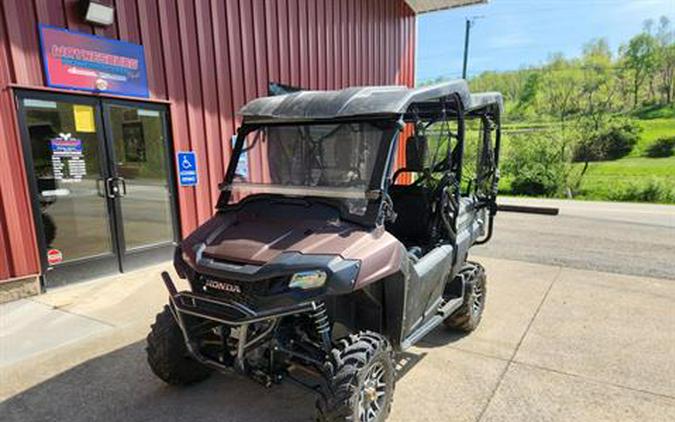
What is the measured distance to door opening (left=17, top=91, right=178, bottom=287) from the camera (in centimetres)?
488

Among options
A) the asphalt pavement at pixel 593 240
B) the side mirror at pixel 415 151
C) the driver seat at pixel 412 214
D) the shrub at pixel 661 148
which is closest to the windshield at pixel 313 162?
the side mirror at pixel 415 151

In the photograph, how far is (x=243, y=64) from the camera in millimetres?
7043

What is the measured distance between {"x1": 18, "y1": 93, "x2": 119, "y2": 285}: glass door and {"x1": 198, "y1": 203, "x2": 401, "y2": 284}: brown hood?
11.4 ft

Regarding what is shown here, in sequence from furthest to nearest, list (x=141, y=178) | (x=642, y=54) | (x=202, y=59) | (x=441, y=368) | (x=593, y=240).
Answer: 1. (x=642, y=54)
2. (x=593, y=240)
3. (x=202, y=59)
4. (x=141, y=178)
5. (x=441, y=368)

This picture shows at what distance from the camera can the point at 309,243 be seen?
7.90 feet

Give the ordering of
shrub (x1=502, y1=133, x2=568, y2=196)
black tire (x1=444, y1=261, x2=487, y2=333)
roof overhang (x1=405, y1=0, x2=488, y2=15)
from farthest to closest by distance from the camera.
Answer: shrub (x1=502, y1=133, x2=568, y2=196)
roof overhang (x1=405, y1=0, x2=488, y2=15)
black tire (x1=444, y1=261, x2=487, y2=333)

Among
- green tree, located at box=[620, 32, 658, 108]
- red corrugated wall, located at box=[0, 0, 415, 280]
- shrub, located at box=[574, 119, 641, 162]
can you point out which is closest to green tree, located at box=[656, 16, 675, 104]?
green tree, located at box=[620, 32, 658, 108]

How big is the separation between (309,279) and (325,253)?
172 mm

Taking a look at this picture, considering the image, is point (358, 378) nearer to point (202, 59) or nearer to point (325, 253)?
point (325, 253)

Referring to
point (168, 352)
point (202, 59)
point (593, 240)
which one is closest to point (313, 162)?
point (168, 352)

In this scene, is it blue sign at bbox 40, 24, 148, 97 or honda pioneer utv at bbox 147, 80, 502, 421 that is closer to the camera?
honda pioneer utv at bbox 147, 80, 502, 421

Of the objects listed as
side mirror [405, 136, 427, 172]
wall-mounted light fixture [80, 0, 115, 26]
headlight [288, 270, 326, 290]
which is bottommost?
headlight [288, 270, 326, 290]

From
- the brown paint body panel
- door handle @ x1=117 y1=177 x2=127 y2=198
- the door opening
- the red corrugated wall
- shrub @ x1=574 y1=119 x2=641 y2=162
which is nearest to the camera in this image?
the brown paint body panel

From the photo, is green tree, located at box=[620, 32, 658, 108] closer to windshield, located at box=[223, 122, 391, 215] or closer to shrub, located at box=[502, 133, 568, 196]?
shrub, located at box=[502, 133, 568, 196]
